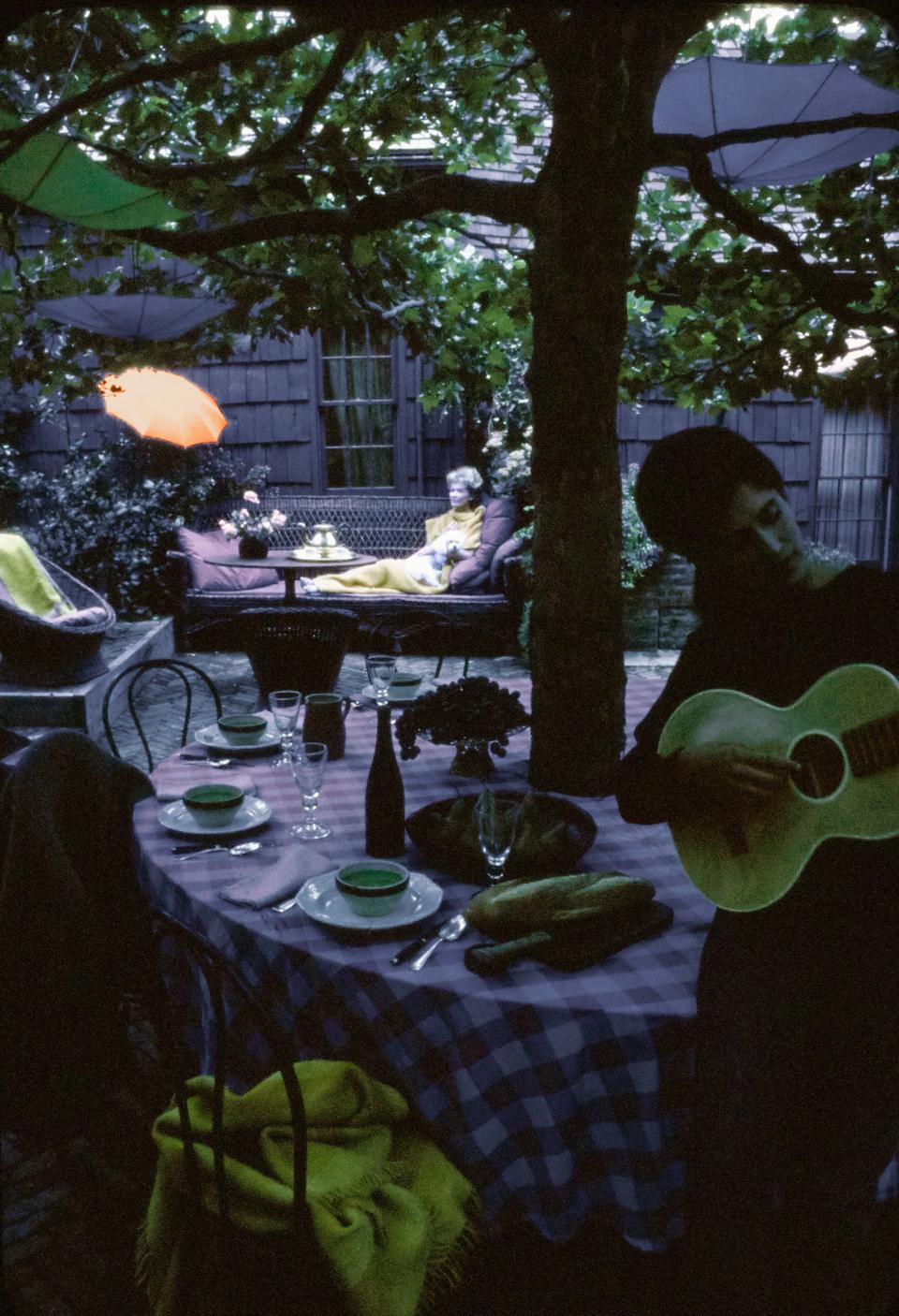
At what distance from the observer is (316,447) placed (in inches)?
422

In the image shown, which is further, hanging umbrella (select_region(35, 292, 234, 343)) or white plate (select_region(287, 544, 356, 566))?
white plate (select_region(287, 544, 356, 566))

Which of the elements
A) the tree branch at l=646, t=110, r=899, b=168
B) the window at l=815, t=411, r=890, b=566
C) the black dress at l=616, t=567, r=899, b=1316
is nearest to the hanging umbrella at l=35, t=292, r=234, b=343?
the tree branch at l=646, t=110, r=899, b=168

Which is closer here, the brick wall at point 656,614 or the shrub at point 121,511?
the brick wall at point 656,614

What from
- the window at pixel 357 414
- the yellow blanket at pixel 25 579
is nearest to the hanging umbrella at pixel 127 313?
the yellow blanket at pixel 25 579

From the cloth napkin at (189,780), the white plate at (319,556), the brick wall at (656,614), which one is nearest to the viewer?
the cloth napkin at (189,780)

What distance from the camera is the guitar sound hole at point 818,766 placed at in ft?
4.68

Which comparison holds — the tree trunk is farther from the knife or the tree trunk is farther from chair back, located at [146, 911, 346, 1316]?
chair back, located at [146, 911, 346, 1316]

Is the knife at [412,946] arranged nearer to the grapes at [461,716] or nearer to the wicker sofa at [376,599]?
the grapes at [461,716]

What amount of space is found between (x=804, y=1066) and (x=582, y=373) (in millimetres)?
1548

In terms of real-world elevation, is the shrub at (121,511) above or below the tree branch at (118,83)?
below

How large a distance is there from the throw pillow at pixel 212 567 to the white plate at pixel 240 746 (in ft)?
19.1

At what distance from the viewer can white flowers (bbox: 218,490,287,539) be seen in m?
9.24

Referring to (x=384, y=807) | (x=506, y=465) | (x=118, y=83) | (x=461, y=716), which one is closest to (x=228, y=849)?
(x=384, y=807)

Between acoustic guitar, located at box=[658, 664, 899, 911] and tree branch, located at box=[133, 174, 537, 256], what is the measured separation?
1.59m
